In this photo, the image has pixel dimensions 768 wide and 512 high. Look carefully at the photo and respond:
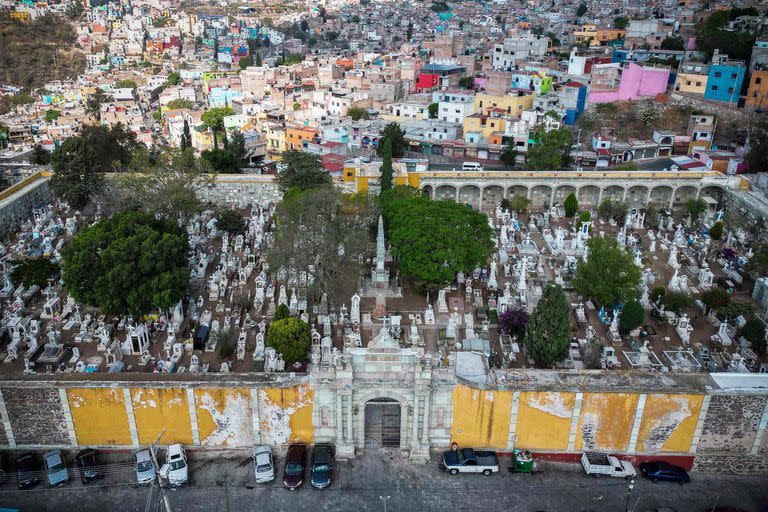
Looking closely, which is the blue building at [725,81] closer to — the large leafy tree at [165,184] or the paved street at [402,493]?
the paved street at [402,493]

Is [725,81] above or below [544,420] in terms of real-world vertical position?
above

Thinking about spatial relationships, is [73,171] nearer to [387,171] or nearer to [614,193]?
[387,171]

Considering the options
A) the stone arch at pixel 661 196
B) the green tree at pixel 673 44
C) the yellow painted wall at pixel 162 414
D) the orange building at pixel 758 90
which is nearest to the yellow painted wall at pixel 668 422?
the yellow painted wall at pixel 162 414

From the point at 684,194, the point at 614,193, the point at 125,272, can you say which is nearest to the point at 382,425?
Answer: the point at 125,272

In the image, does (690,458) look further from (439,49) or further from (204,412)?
(439,49)

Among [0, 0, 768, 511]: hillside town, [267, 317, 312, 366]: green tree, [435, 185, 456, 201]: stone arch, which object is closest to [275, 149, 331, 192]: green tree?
[0, 0, 768, 511]: hillside town

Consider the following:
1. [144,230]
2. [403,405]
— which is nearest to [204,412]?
[403,405]
